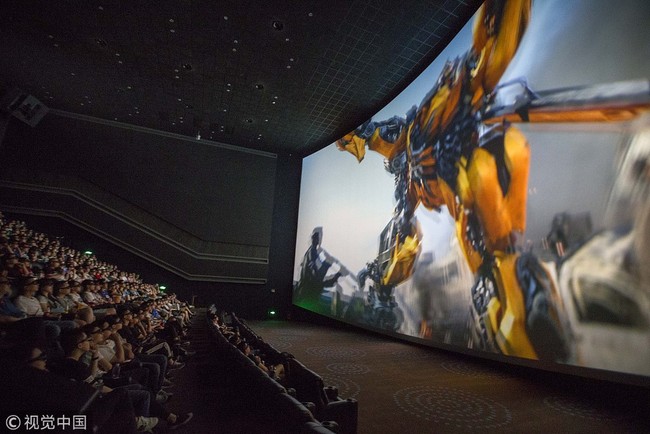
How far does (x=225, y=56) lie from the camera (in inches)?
347

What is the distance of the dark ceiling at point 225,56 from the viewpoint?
7.32 metres

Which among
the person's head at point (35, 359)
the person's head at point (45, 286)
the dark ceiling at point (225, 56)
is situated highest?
the dark ceiling at point (225, 56)

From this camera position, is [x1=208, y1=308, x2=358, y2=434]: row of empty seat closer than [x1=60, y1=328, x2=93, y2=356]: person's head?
Yes

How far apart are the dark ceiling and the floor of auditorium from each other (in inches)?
286

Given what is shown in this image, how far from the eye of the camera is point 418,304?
294 inches

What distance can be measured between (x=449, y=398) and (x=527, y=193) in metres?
3.29

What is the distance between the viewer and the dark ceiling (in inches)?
288

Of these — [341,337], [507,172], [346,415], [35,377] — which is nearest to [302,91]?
[507,172]

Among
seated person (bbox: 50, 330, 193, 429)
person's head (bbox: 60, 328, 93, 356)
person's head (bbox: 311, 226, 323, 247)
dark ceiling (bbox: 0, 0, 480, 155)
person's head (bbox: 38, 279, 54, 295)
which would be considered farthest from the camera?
person's head (bbox: 311, 226, 323, 247)

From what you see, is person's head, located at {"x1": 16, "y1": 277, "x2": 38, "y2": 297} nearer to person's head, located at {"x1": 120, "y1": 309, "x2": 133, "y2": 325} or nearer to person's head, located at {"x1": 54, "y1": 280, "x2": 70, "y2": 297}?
person's head, located at {"x1": 54, "y1": 280, "x2": 70, "y2": 297}

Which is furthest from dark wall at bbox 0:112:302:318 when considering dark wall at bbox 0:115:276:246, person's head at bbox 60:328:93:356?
person's head at bbox 60:328:93:356

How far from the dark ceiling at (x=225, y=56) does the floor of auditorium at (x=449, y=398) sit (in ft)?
23.8

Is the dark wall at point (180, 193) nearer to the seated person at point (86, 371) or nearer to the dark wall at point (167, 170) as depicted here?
the dark wall at point (167, 170)

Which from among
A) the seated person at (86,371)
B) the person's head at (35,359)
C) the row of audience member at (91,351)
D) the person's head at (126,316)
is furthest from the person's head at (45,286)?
the person's head at (35,359)
